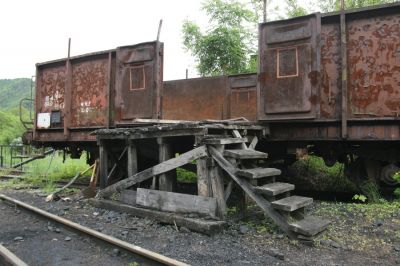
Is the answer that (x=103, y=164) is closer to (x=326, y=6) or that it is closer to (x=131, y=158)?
(x=131, y=158)

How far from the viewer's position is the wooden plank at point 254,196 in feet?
14.9

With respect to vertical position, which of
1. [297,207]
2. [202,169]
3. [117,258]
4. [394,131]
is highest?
[394,131]

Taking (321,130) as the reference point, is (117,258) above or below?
below

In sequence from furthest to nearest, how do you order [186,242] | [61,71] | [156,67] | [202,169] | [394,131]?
1. [61,71]
2. [156,67]
3. [394,131]
4. [202,169]
5. [186,242]

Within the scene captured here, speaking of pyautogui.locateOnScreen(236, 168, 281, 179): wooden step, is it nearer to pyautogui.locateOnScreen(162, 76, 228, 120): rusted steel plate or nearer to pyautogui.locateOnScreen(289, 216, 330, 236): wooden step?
pyautogui.locateOnScreen(289, 216, 330, 236): wooden step

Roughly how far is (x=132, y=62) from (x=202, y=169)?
3.56 metres

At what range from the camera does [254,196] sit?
479cm

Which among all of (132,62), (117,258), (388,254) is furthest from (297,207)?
(132,62)

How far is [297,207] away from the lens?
4.55 m

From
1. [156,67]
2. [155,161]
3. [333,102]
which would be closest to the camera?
[333,102]

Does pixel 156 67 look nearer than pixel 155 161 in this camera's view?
Yes

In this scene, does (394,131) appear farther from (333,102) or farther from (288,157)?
(288,157)

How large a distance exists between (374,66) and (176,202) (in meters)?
3.94

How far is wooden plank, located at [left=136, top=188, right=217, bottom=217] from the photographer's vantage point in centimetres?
514
